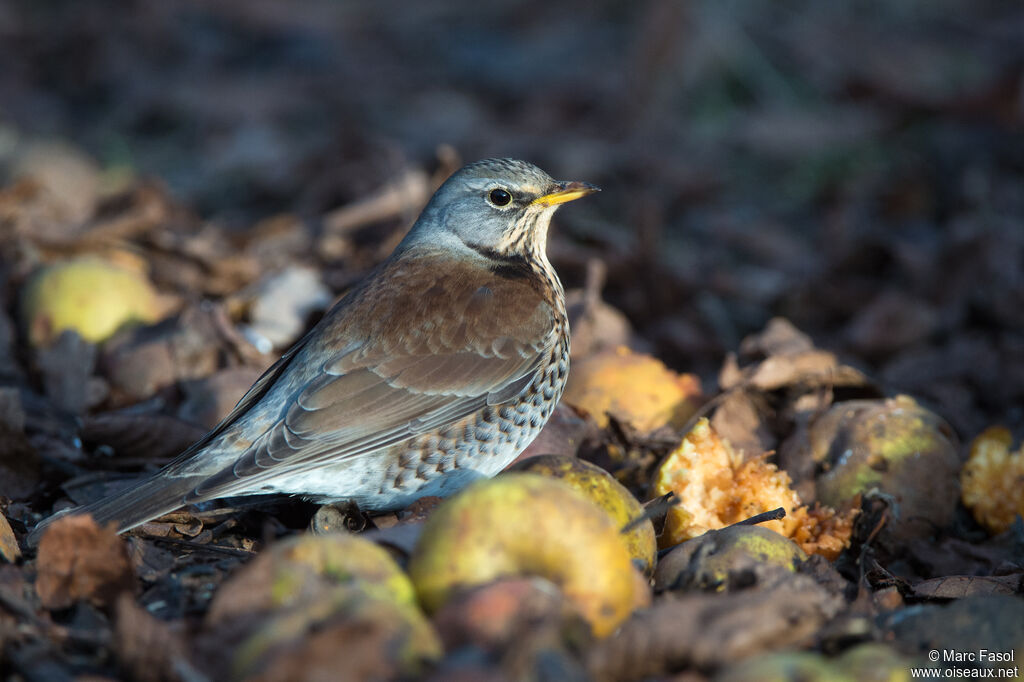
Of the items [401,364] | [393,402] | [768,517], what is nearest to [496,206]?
[401,364]

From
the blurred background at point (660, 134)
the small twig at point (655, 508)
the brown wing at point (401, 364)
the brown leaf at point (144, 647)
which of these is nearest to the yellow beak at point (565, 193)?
the brown wing at point (401, 364)

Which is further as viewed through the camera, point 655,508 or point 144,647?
point 655,508

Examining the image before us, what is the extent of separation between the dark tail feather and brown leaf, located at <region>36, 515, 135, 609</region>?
459 mm

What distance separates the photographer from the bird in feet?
12.5

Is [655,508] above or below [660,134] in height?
below

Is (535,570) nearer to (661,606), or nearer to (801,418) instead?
(661,606)

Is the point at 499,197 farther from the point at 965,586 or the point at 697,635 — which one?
the point at 697,635

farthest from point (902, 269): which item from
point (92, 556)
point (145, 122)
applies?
point (145, 122)

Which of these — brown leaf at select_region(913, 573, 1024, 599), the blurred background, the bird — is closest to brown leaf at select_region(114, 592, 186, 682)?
the bird

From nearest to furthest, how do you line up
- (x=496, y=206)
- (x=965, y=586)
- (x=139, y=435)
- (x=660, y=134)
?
(x=965, y=586) → (x=139, y=435) → (x=496, y=206) → (x=660, y=134)

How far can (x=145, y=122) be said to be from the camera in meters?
10.5

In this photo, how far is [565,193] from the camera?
4.75 metres

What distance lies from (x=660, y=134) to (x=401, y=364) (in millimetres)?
6659

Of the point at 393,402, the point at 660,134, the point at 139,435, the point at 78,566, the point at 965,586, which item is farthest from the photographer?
the point at 660,134
